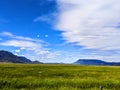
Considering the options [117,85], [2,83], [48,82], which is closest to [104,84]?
[117,85]

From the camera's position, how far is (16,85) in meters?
30.7

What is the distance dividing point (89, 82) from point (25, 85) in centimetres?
925

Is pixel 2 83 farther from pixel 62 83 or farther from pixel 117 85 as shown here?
pixel 117 85

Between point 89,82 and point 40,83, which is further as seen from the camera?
point 89,82

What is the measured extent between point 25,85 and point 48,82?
3.28m

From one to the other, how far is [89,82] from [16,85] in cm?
1034

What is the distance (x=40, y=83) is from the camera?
31688 mm

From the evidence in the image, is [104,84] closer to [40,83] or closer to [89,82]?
[89,82]

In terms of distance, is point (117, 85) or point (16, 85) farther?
point (117, 85)

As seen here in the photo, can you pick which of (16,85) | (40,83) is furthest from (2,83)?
(40,83)

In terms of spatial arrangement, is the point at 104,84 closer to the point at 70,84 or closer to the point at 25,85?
the point at 70,84

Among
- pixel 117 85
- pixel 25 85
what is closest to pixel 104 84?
pixel 117 85

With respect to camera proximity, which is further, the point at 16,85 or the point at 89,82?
the point at 89,82

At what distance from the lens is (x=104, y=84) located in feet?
113
